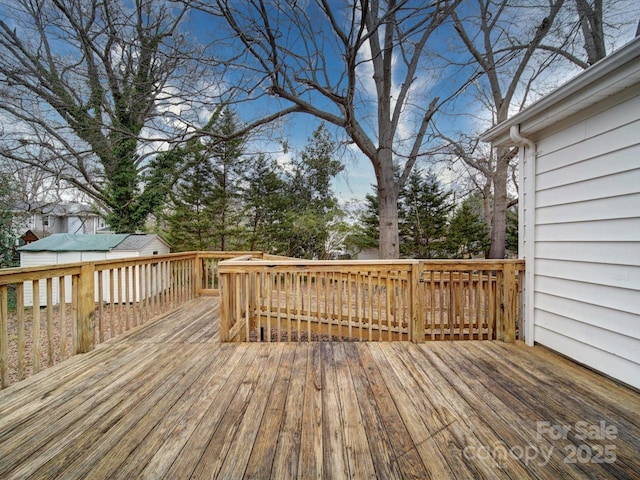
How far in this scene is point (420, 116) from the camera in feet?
22.5

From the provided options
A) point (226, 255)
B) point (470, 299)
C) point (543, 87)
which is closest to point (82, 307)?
point (226, 255)

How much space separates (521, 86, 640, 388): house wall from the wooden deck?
0.29 metres

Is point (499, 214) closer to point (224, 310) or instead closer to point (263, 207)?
point (263, 207)

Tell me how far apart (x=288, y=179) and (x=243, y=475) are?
449 inches

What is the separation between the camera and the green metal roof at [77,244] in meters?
6.65

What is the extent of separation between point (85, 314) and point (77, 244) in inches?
234

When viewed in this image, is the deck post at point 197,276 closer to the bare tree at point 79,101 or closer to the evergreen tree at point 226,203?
the bare tree at point 79,101

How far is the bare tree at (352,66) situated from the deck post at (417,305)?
3453 millimetres

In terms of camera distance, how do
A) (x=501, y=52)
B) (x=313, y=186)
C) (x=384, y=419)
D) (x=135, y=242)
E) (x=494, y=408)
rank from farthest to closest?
1. (x=313, y=186)
2. (x=135, y=242)
3. (x=501, y=52)
4. (x=494, y=408)
5. (x=384, y=419)

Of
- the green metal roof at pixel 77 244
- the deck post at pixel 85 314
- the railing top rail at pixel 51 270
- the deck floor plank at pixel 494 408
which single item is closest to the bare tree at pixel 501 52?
the deck floor plank at pixel 494 408

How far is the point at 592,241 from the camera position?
2170 mm

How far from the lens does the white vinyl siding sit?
6.25 ft

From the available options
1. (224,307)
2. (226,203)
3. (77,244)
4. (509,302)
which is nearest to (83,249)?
(77,244)

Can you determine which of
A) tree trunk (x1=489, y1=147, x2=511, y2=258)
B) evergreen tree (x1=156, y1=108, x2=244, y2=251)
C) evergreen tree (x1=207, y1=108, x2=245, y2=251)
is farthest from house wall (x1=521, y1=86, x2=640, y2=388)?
evergreen tree (x1=207, y1=108, x2=245, y2=251)
